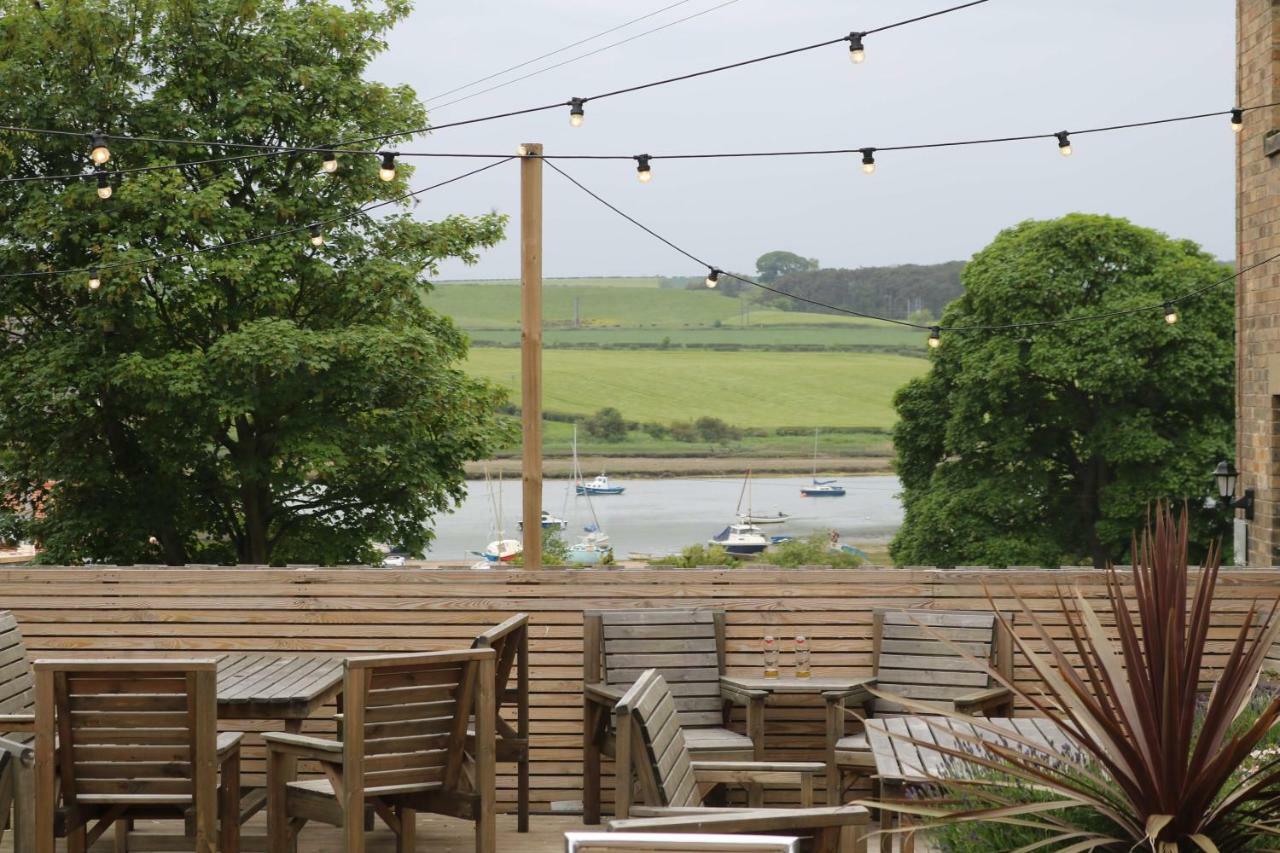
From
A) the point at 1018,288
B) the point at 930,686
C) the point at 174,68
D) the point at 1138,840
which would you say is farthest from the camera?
the point at 1018,288

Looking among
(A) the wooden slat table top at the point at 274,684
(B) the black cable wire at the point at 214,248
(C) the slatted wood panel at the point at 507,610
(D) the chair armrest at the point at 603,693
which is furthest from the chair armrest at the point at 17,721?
(B) the black cable wire at the point at 214,248

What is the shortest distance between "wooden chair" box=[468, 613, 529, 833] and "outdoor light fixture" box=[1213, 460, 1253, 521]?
24.4 feet

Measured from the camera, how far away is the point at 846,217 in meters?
54.7

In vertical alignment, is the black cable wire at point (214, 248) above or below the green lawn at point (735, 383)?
above

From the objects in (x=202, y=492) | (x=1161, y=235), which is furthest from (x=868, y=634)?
(x=1161, y=235)

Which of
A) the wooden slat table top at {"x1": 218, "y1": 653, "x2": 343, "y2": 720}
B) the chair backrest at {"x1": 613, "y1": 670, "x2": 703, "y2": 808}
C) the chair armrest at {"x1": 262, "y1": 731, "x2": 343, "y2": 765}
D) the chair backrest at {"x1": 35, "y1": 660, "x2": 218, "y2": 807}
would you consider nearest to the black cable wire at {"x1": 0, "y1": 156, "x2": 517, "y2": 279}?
the wooden slat table top at {"x1": 218, "y1": 653, "x2": 343, "y2": 720}

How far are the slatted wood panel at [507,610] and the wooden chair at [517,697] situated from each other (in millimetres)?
256

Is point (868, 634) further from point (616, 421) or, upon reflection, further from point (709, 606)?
point (616, 421)

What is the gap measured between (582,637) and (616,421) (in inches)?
1199

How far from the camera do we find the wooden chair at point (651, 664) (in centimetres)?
504

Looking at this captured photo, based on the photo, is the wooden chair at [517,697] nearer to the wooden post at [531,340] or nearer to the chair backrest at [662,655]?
the chair backrest at [662,655]

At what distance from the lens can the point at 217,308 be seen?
15805 millimetres

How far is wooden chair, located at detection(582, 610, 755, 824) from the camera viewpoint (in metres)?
5.04

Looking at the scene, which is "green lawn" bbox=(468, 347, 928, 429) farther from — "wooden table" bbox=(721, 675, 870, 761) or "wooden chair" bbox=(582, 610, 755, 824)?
"wooden table" bbox=(721, 675, 870, 761)
